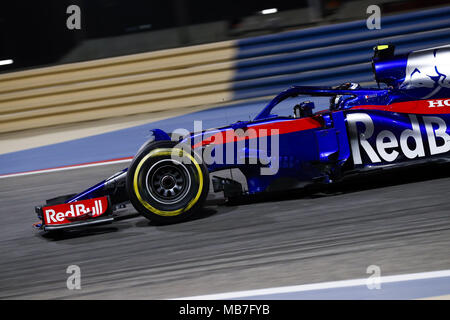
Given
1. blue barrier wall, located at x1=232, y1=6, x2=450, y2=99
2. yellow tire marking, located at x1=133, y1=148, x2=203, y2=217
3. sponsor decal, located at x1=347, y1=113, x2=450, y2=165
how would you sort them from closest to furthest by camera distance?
1. yellow tire marking, located at x1=133, y1=148, x2=203, y2=217
2. sponsor decal, located at x1=347, y1=113, x2=450, y2=165
3. blue barrier wall, located at x1=232, y1=6, x2=450, y2=99

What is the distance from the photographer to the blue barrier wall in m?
10.1

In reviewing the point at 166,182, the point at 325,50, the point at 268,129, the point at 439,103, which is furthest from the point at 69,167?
the point at 439,103

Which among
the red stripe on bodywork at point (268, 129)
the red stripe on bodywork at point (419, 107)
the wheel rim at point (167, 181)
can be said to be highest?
the red stripe on bodywork at point (419, 107)

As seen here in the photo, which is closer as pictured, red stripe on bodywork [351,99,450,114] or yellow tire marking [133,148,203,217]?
yellow tire marking [133,148,203,217]

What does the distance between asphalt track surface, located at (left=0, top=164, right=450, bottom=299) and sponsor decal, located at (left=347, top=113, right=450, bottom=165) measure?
1.00 ft

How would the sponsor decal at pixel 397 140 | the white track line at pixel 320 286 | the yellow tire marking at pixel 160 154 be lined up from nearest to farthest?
the white track line at pixel 320 286 < the yellow tire marking at pixel 160 154 < the sponsor decal at pixel 397 140

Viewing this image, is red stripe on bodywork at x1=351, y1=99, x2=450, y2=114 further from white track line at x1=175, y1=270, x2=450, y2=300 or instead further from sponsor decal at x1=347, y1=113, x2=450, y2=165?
white track line at x1=175, y1=270, x2=450, y2=300

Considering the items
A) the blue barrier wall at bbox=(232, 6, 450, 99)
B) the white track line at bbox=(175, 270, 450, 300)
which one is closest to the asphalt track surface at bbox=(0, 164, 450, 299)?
the white track line at bbox=(175, 270, 450, 300)

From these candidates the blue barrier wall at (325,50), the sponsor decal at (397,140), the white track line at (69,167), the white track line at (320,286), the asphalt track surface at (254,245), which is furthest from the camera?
the blue barrier wall at (325,50)

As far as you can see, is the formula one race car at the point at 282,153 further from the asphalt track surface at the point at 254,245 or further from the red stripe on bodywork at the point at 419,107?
the asphalt track surface at the point at 254,245

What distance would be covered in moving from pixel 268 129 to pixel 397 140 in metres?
1.02

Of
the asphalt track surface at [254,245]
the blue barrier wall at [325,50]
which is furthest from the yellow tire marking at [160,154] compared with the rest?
the blue barrier wall at [325,50]

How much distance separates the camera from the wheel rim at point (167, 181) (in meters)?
4.99

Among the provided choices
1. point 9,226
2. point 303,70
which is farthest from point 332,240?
point 303,70
